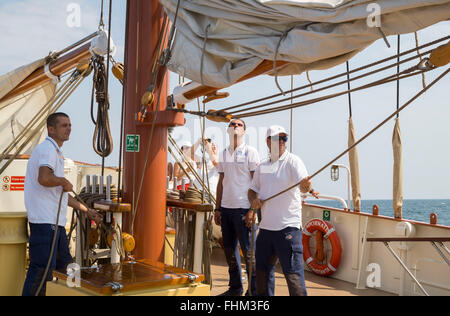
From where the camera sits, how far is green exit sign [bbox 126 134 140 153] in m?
4.09

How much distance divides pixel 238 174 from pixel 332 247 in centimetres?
188

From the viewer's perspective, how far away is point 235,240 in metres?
4.59

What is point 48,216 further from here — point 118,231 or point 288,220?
point 288,220

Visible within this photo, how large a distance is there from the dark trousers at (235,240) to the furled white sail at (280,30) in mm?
1439

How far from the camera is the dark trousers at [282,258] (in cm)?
356

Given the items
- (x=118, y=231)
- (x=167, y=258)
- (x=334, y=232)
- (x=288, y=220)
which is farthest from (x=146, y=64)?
(x=334, y=232)

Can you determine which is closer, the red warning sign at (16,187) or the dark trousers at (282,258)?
the dark trousers at (282,258)

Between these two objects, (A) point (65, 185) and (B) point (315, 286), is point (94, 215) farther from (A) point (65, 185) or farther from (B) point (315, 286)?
(B) point (315, 286)

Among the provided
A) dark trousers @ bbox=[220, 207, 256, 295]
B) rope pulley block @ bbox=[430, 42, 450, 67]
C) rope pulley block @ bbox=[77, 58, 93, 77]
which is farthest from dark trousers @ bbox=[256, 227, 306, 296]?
rope pulley block @ bbox=[77, 58, 93, 77]

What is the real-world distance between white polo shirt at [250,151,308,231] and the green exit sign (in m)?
1.05

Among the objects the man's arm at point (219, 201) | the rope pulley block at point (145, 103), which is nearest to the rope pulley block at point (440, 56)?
the rope pulley block at point (145, 103)

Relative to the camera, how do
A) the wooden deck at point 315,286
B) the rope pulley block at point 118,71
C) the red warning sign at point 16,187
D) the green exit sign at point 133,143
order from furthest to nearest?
the red warning sign at point 16,187, the wooden deck at point 315,286, the rope pulley block at point 118,71, the green exit sign at point 133,143

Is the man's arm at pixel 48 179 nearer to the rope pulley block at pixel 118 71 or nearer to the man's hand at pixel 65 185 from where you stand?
the man's hand at pixel 65 185

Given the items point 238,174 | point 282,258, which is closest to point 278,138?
point 238,174
